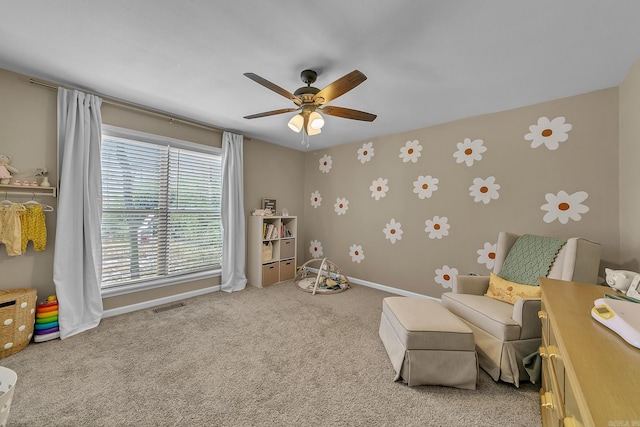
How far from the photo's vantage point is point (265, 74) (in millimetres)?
2104

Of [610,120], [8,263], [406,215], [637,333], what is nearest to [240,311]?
[8,263]

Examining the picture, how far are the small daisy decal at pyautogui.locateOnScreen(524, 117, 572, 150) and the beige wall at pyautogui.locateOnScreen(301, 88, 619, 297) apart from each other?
1.4 inches

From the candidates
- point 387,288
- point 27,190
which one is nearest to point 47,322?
point 27,190

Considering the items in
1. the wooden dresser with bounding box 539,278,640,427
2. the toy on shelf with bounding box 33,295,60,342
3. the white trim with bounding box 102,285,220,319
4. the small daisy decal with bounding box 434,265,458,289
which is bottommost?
the white trim with bounding box 102,285,220,319

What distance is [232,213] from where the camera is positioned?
360 centimetres

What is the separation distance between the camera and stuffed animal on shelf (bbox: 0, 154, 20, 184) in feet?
6.77

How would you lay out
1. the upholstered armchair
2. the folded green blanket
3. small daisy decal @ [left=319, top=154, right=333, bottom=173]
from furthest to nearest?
small daisy decal @ [left=319, top=154, right=333, bottom=173], the folded green blanket, the upholstered armchair

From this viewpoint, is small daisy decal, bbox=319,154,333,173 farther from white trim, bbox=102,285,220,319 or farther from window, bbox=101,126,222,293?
white trim, bbox=102,285,220,319

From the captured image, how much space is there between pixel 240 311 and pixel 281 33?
271 centimetres

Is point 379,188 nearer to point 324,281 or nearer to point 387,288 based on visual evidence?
point 387,288

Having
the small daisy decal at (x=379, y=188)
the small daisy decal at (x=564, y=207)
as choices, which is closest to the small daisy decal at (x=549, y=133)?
the small daisy decal at (x=564, y=207)

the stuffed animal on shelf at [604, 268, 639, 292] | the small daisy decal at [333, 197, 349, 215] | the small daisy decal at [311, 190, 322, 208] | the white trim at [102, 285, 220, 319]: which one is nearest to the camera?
the stuffed animal on shelf at [604, 268, 639, 292]

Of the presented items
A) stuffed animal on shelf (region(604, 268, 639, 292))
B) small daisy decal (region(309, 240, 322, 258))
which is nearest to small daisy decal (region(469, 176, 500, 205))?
stuffed animal on shelf (region(604, 268, 639, 292))

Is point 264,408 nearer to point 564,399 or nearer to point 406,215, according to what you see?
point 564,399
